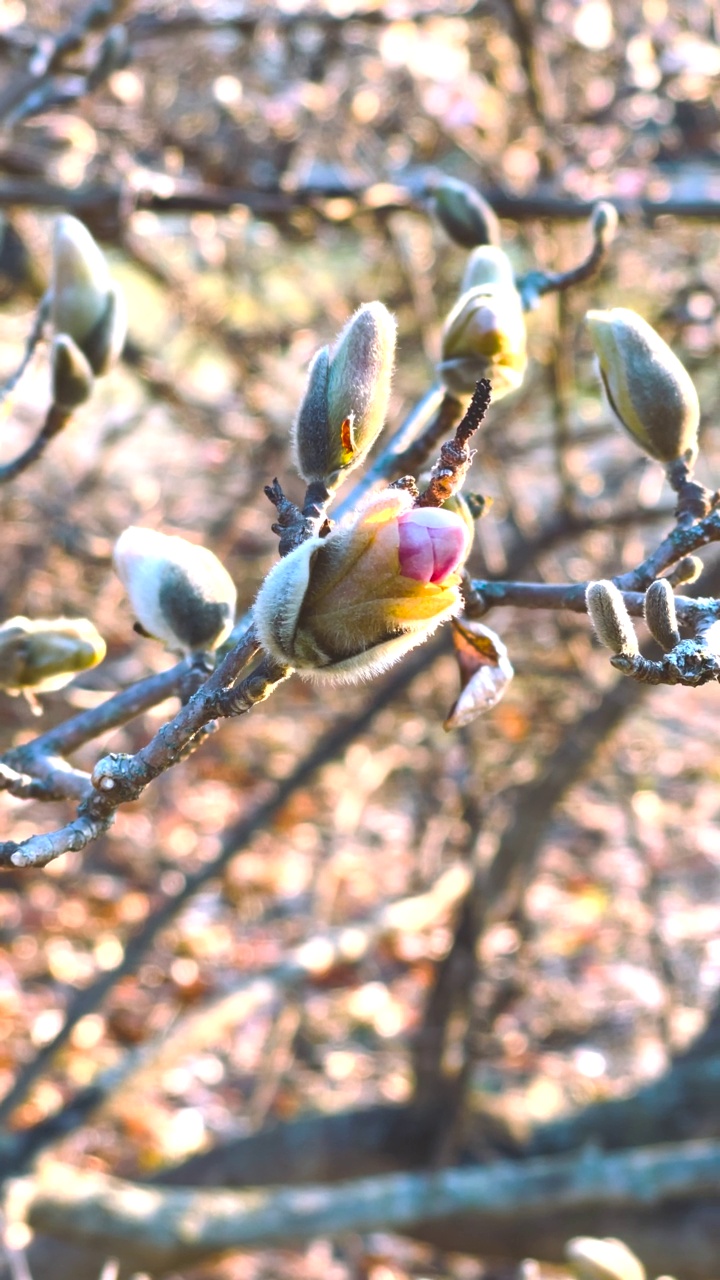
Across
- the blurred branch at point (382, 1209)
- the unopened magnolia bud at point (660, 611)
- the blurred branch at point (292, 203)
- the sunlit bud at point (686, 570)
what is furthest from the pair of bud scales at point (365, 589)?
the blurred branch at point (382, 1209)

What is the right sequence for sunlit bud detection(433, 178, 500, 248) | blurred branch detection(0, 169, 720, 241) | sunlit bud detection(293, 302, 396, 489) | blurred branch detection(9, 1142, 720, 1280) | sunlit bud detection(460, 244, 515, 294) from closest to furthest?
sunlit bud detection(293, 302, 396, 489) → sunlit bud detection(460, 244, 515, 294) → sunlit bud detection(433, 178, 500, 248) → blurred branch detection(0, 169, 720, 241) → blurred branch detection(9, 1142, 720, 1280)

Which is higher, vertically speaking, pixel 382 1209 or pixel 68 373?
pixel 68 373

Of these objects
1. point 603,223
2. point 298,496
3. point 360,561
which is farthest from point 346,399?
point 298,496

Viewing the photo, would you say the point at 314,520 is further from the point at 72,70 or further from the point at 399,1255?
the point at 399,1255

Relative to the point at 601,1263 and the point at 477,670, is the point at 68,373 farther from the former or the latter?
→ the point at 601,1263

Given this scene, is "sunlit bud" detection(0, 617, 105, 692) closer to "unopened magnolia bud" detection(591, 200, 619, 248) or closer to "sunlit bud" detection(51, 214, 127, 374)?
"sunlit bud" detection(51, 214, 127, 374)

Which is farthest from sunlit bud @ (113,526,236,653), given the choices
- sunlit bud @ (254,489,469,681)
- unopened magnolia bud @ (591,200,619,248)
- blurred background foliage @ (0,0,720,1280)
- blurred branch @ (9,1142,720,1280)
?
blurred background foliage @ (0,0,720,1280)
